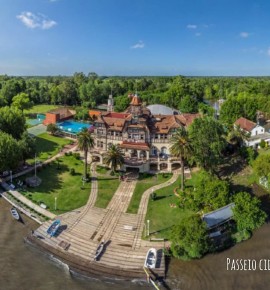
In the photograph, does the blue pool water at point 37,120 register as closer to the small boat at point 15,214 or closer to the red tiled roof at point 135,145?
the red tiled roof at point 135,145

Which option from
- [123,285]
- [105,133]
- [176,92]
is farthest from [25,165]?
[176,92]

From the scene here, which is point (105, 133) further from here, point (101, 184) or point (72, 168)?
point (101, 184)

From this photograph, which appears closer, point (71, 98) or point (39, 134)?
point (39, 134)

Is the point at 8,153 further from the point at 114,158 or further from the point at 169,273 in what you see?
the point at 169,273

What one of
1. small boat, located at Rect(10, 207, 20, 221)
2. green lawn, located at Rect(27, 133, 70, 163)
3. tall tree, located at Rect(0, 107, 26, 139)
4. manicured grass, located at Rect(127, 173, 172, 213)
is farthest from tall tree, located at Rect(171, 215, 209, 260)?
tall tree, located at Rect(0, 107, 26, 139)

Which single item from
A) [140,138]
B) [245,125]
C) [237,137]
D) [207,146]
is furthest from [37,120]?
[207,146]

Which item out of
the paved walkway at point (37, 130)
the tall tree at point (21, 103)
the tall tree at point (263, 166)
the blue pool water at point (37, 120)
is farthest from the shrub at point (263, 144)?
the tall tree at point (21, 103)

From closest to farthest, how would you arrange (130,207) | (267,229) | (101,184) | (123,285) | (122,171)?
(123,285) < (267,229) < (130,207) < (101,184) < (122,171)
